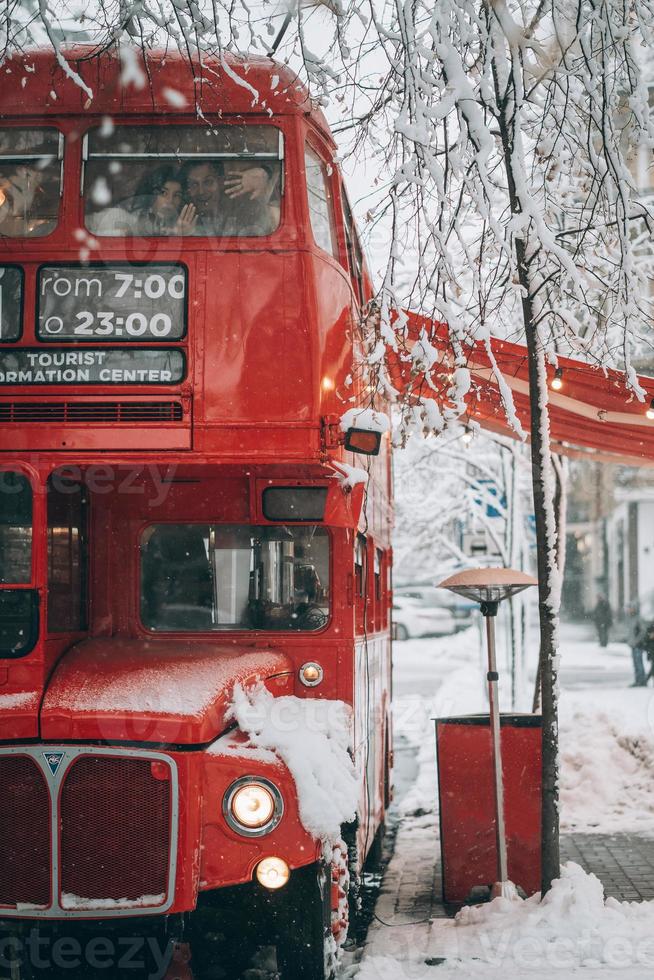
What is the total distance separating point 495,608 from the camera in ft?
26.2

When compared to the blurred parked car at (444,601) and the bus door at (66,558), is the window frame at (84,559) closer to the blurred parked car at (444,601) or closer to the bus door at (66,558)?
the bus door at (66,558)

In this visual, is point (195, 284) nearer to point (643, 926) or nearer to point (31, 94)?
point (31, 94)

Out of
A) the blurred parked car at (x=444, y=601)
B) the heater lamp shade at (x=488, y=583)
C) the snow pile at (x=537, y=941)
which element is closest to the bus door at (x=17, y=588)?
the snow pile at (x=537, y=941)

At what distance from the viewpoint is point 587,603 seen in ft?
192

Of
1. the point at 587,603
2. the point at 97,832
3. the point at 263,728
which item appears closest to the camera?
the point at 97,832

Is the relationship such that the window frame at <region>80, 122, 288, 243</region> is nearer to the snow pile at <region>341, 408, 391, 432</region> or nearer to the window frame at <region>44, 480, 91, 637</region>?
the snow pile at <region>341, 408, 391, 432</region>

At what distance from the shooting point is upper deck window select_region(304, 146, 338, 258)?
6.22m

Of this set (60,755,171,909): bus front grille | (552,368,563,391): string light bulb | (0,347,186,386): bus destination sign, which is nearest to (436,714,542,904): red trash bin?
(552,368,563,391): string light bulb

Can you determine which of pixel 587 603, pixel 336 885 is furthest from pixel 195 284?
pixel 587 603

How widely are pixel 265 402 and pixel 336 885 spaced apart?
8.12ft

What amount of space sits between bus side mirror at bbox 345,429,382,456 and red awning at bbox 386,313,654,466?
73.5 inches

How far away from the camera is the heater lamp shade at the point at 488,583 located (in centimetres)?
782

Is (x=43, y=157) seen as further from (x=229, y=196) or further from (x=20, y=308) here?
(x=229, y=196)

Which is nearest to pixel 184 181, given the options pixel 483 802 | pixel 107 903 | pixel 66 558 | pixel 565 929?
pixel 66 558
